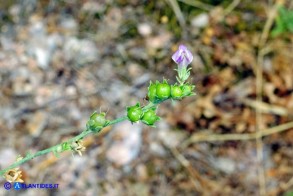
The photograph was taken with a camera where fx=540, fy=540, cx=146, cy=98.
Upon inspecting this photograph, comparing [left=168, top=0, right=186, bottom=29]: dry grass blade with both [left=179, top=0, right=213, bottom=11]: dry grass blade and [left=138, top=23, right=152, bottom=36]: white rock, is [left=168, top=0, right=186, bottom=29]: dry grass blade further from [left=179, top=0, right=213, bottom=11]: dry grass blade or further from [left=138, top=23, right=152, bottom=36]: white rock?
[left=138, top=23, right=152, bottom=36]: white rock

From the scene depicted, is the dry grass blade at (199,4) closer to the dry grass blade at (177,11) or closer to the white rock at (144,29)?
the dry grass blade at (177,11)

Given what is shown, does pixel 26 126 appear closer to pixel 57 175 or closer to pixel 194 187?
pixel 57 175

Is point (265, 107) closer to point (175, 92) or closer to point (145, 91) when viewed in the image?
point (145, 91)

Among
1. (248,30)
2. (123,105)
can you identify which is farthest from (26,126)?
(248,30)

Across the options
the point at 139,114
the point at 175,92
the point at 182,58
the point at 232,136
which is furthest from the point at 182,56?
the point at 232,136

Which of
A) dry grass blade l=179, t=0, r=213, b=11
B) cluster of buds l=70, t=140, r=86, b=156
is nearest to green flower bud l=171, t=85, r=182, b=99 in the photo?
cluster of buds l=70, t=140, r=86, b=156

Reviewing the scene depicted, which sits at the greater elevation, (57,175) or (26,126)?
(26,126)

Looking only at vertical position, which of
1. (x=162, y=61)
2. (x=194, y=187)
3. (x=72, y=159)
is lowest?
(x=194, y=187)
